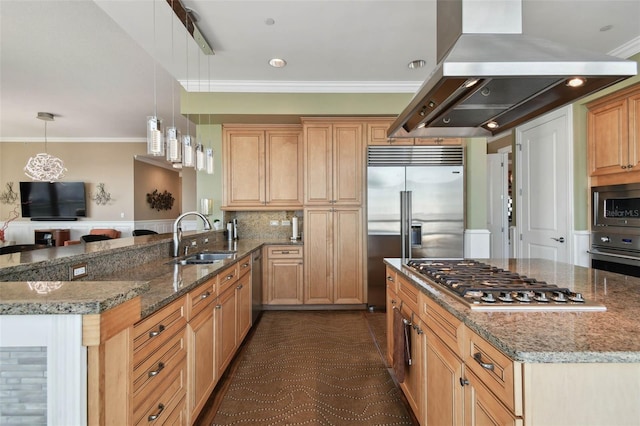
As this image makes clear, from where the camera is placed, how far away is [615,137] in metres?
3.06

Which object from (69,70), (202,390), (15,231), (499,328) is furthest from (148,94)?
(15,231)

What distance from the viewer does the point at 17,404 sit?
742mm

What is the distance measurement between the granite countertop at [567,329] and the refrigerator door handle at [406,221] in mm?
2329

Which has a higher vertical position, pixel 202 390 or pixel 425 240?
pixel 425 240

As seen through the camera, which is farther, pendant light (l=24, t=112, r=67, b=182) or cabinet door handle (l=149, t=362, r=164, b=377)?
pendant light (l=24, t=112, r=67, b=182)

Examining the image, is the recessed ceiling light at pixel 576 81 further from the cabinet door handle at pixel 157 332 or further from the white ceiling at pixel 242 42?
the cabinet door handle at pixel 157 332

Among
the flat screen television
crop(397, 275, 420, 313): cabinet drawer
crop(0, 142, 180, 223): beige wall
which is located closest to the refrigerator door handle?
crop(397, 275, 420, 313): cabinet drawer

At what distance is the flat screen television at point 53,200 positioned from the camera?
23.1 feet

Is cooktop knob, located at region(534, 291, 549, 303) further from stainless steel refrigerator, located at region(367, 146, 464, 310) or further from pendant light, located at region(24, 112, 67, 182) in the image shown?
pendant light, located at region(24, 112, 67, 182)

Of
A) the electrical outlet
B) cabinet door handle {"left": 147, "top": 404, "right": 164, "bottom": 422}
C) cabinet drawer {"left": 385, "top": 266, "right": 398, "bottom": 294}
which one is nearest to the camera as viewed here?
cabinet door handle {"left": 147, "top": 404, "right": 164, "bottom": 422}

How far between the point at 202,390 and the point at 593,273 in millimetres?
2398

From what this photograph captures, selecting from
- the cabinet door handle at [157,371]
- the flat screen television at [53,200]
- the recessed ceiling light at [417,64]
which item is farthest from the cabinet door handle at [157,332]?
the flat screen television at [53,200]

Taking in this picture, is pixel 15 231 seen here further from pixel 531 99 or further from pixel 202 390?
pixel 531 99

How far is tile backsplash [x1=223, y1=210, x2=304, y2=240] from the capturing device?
15.0 feet
